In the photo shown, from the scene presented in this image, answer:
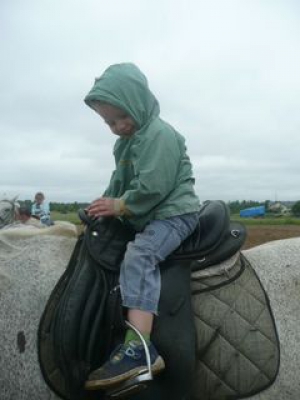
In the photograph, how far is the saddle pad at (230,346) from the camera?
244cm

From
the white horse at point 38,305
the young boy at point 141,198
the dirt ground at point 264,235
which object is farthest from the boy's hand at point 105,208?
the dirt ground at point 264,235

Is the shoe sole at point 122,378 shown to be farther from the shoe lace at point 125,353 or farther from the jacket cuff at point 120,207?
the jacket cuff at point 120,207

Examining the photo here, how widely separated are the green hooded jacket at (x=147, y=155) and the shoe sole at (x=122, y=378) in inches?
30.0

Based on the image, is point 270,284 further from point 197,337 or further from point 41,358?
point 41,358

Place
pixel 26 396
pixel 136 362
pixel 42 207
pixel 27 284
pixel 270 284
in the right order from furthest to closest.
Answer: pixel 42 207 < pixel 270 284 < pixel 27 284 < pixel 26 396 < pixel 136 362

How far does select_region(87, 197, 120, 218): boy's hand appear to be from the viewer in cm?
248

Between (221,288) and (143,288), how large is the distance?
518 millimetres

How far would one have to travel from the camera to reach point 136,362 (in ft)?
7.21

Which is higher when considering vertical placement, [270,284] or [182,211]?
[182,211]

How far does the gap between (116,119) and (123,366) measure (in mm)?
1336

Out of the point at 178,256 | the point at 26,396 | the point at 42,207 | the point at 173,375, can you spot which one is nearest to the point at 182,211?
the point at 178,256

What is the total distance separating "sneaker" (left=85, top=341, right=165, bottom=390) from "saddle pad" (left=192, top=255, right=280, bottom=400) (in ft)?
1.06

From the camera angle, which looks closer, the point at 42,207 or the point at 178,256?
the point at 178,256

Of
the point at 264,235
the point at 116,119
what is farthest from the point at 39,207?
the point at 264,235
